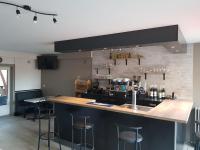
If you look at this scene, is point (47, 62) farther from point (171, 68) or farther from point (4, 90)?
point (171, 68)

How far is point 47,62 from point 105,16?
5471 mm

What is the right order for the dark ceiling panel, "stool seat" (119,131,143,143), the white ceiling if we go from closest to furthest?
1. the white ceiling
2. "stool seat" (119,131,143,143)
3. the dark ceiling panel

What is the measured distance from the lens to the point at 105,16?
8.36ft

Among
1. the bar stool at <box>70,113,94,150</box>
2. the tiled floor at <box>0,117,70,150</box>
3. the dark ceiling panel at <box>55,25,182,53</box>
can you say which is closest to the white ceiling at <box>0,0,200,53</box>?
the dark ceiling panel at <box>55,25,182,53</box>

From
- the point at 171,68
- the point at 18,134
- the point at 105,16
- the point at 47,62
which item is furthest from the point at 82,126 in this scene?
the point at 47,62

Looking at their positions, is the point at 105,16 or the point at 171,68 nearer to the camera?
the point at 105,16

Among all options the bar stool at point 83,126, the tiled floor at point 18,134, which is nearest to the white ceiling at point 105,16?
the bar stool at point 83,126

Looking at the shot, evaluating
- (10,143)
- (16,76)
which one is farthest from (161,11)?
(16,76)

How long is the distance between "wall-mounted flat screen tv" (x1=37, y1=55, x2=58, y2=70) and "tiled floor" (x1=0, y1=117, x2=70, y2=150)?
229 cm

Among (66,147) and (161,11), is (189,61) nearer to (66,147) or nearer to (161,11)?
(161,11)

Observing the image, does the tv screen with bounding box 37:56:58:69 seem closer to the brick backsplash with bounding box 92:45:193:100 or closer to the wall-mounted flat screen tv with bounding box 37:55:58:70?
the wall-mounted flat screen tv with bounding box 37:55:58:70

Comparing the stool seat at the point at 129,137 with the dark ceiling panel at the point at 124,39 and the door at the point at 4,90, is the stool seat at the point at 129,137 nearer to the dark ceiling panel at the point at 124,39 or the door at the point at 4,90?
the dark ceiling panel at the point at 124,39

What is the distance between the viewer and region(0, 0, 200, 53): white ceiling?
2064 millimetres

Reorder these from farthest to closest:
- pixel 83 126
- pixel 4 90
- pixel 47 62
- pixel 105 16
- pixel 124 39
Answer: pixel 47 62 → pixel 4 90 → pixel 124 39 → pixel 83 126 → pixel 105 16
